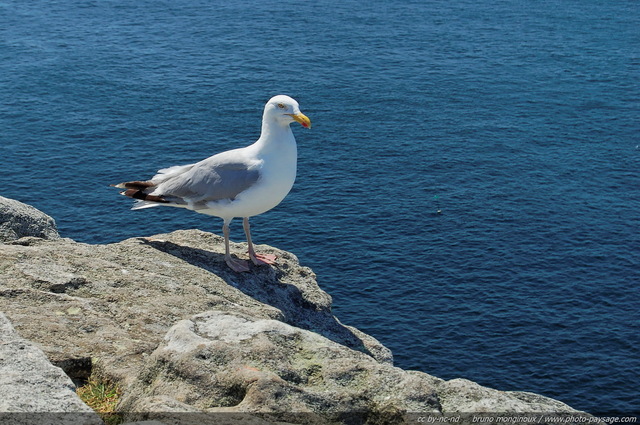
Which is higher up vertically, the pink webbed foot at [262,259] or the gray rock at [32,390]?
the gray rock at [32,390]

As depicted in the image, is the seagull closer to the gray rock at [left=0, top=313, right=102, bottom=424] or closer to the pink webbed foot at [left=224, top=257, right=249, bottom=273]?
the pink webbed foot at [left=224, top=257, right=249, bottom=273]

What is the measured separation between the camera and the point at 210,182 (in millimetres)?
27047

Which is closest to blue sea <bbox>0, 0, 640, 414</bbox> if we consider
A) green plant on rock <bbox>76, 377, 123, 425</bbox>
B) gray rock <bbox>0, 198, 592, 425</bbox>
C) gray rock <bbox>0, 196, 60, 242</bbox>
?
gray rock <bbox>0, 196, 60, 242</bbox>

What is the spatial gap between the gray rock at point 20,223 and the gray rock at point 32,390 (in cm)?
1073

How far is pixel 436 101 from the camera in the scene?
521ft

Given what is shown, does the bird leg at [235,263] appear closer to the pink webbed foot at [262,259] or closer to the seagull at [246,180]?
the seagull at [246,180]

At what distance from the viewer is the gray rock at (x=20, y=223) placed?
23.2 metres

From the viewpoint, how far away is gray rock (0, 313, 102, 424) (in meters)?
10.9

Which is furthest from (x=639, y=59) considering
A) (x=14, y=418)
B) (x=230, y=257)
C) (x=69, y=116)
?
(x=14, y=418)

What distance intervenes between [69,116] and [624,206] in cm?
9425

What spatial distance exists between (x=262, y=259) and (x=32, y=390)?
14415 mm

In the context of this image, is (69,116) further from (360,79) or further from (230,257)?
(230,257)

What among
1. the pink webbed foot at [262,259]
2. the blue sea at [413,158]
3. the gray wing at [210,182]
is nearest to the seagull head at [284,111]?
the gray wing at [210,182]

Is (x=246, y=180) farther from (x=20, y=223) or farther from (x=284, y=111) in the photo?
(x=20, y=223)
